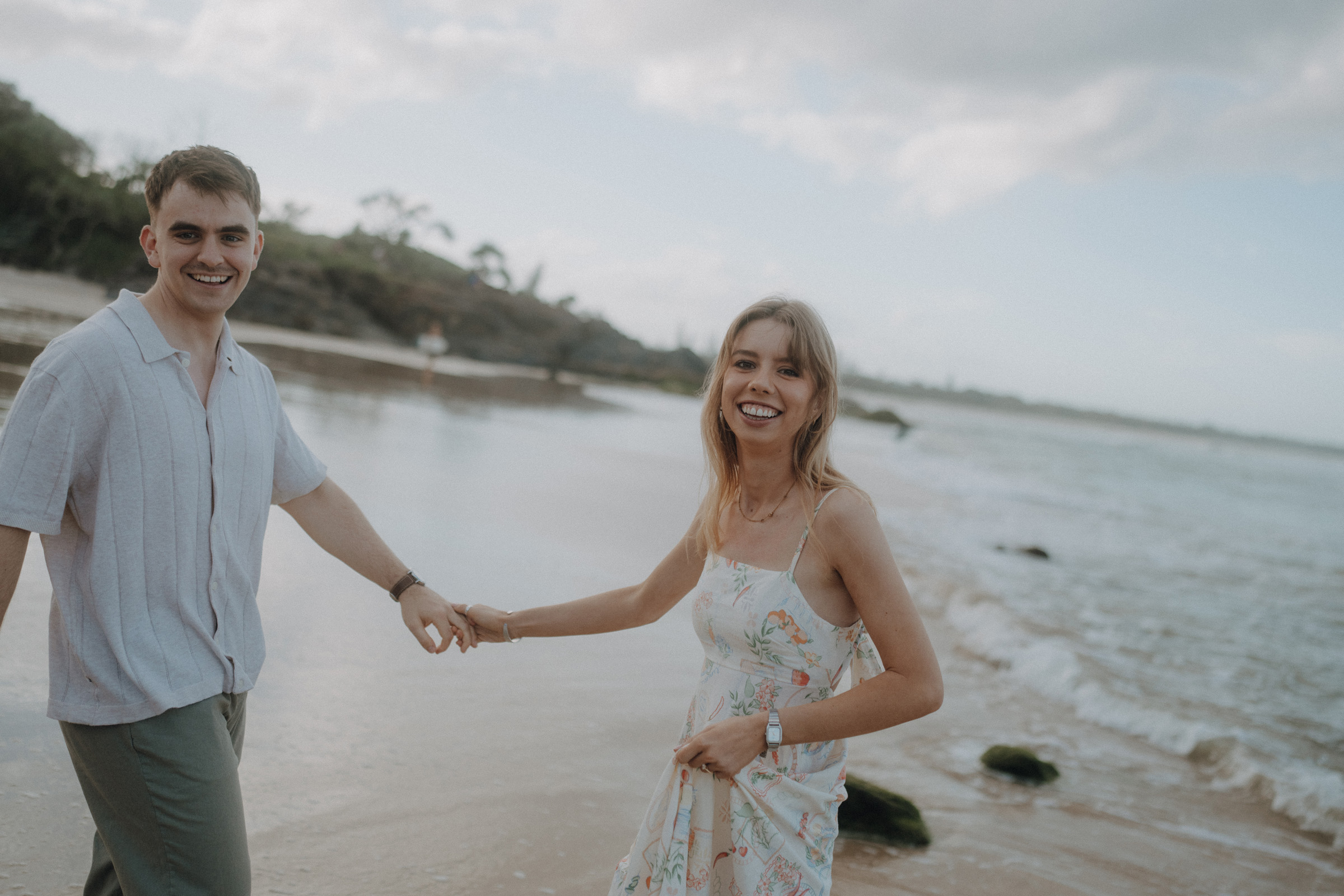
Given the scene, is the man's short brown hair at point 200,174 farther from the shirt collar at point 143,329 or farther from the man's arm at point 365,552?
the man's arm at point 365,552

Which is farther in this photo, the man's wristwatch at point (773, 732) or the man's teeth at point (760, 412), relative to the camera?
the man's teeth at point (760, 412)

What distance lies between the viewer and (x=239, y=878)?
220 cm

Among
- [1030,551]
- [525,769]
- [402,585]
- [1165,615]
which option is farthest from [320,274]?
[402,585]

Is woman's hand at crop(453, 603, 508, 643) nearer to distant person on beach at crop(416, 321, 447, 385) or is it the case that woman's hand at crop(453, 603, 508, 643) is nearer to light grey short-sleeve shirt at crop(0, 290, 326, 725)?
light grey short-sleeve shirt at crop(0, 290, 326, 725)

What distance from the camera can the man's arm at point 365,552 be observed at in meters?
3.01

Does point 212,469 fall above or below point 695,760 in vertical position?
above

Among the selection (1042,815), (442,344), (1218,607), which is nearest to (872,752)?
(1042,815)

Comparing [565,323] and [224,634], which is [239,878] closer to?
[224,634]

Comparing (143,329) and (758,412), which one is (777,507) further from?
(143,329)

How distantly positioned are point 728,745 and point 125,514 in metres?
1.48

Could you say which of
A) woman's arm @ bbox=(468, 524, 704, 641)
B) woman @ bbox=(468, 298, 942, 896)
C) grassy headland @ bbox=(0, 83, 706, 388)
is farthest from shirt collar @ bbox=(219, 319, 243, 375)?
grassy headland @ bbox=(0, 83, 706, 388)

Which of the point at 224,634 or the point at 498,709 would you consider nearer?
the point at 224,634

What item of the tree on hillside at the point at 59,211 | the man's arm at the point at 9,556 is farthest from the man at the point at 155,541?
the tree on hillside at the point at 59,211

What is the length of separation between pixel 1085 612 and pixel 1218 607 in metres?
2.96
